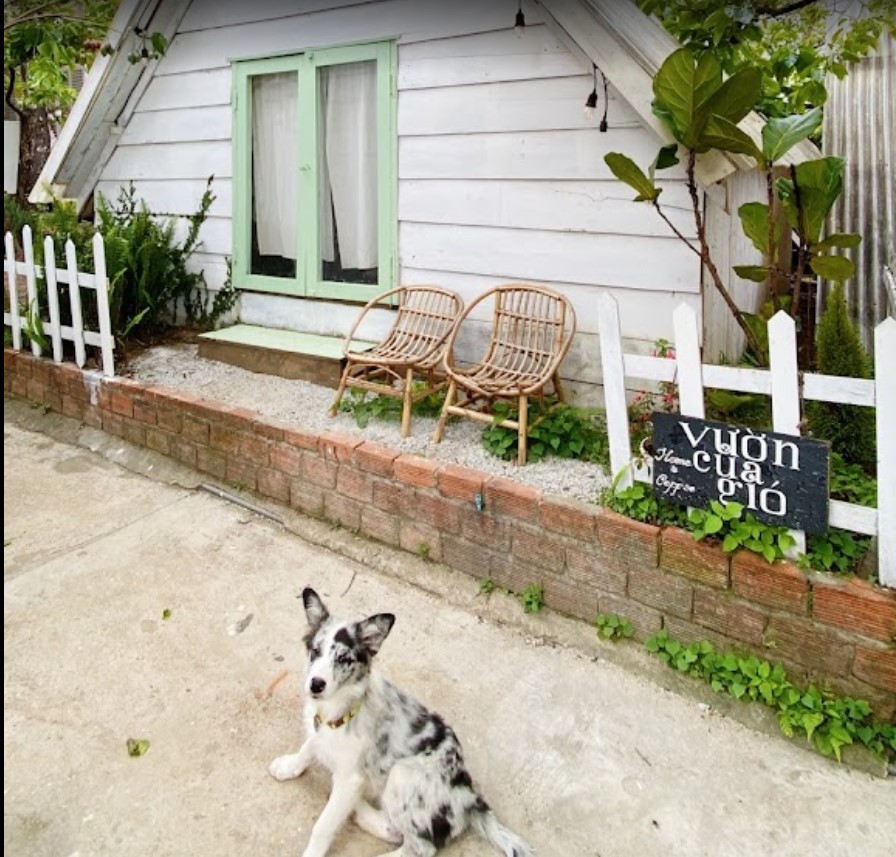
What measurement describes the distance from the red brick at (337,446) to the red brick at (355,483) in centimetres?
7

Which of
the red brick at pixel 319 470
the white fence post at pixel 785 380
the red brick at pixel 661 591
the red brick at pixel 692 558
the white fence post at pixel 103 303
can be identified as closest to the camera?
the white fence post at pixel 785 380

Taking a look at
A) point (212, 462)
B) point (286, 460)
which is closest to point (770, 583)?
point (286, 460)

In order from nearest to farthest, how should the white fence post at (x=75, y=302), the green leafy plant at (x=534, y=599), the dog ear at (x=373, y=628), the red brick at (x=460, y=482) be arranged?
the dog ear at (x=373, y=628), the green leafy plant at (x=534, y=599), the red brick at (x=460, y=482), the white fence post at (x=75, y=302)

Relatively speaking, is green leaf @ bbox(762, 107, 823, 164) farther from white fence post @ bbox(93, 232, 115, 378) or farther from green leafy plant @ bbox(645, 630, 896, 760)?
white fence post @ bbox(93, 232, 115, 378)

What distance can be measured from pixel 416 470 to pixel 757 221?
6.29 ft

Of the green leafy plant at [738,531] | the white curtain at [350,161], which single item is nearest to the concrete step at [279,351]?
the white curtain at [350,161]

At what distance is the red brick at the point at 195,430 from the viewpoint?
4.43m

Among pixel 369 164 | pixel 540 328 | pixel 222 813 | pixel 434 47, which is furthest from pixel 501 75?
pixel 222 813

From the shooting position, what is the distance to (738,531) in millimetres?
2740

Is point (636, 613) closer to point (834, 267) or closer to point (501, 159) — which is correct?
point (834, 267)

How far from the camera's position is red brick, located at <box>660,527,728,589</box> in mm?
2773

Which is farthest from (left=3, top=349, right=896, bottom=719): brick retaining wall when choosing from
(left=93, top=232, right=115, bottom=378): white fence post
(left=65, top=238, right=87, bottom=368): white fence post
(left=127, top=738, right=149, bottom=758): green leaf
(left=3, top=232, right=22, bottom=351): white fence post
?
(left=3, top=232, right=22, bottom=351): white fence post

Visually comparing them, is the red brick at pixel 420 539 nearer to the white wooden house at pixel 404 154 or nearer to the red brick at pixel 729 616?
the red brick at pixel 729 616

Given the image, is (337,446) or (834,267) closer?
(834,267)
